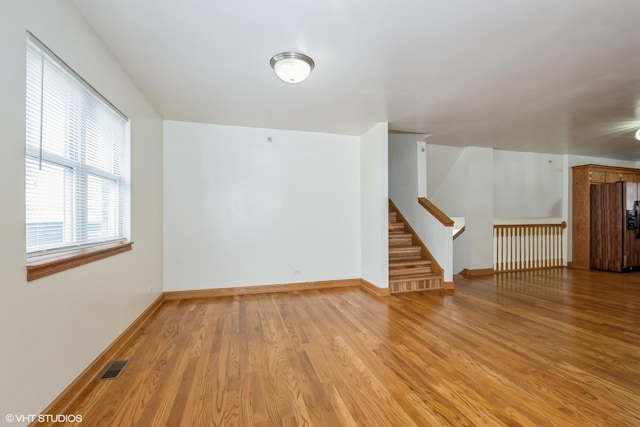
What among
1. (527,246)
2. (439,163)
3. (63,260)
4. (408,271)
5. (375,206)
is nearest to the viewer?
(63,260)

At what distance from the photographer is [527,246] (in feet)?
19.3

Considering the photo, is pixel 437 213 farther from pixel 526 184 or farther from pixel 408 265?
pixel 526 184

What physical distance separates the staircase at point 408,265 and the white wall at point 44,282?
11.1 feet

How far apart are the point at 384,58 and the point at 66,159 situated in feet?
7.98

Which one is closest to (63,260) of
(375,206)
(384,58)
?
(384,58)

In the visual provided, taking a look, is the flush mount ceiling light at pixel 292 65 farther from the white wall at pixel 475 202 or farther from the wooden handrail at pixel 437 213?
the white wall at pixel 475 202

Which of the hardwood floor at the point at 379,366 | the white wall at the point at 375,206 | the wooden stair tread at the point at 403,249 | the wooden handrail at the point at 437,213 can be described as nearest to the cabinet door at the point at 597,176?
the hardwood floor at the point at 379,366

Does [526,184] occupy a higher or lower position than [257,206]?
higher

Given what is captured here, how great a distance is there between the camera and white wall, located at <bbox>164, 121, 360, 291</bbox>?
12.3 ft

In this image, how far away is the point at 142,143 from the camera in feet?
9.69

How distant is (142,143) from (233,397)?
2.72m

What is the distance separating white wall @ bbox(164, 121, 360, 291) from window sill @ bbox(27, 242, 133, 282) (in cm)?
164

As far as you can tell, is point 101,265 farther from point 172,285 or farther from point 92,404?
point 172,285

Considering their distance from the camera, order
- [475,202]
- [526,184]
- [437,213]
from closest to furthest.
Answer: [437,213] → [475,202] → [526,184]
